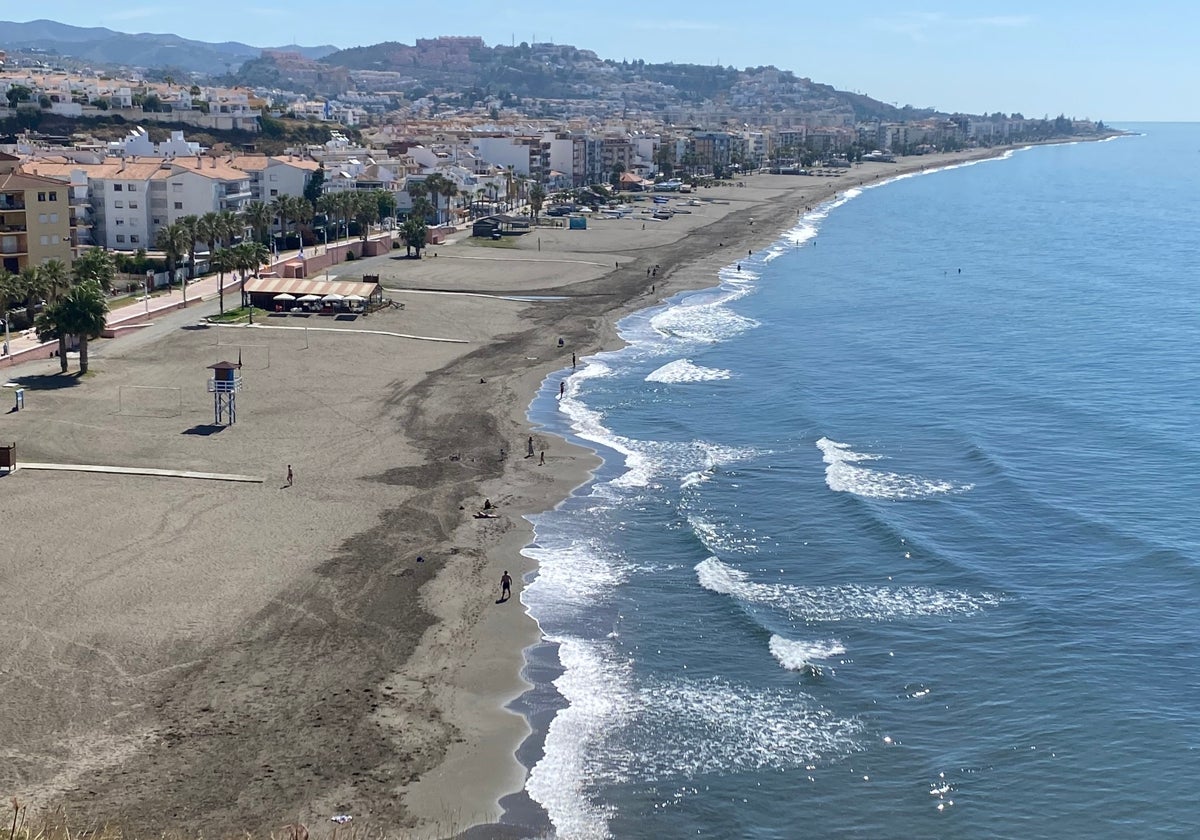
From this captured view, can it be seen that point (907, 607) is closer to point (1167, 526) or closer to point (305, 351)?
point (1167, 526)

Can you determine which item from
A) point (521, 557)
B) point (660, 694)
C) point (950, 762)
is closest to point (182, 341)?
point (521, 557)

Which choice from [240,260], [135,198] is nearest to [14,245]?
[240,260]

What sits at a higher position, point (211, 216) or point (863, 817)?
point (211, 216)

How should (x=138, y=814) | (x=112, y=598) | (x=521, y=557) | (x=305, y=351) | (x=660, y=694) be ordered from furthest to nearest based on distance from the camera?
(x=305, y=351) → (x=521, y=557) → (x=112, y=598) → (x=660, y=694) → (x=138, y=814)

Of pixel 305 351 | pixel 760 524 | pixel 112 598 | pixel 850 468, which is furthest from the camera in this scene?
pixel 305 351

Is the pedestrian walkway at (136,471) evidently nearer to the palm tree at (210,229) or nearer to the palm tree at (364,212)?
the palm tree at (210,229)

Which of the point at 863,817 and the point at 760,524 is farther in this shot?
the point at 760,524

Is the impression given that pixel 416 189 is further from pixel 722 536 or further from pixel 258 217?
pixel 722 536
